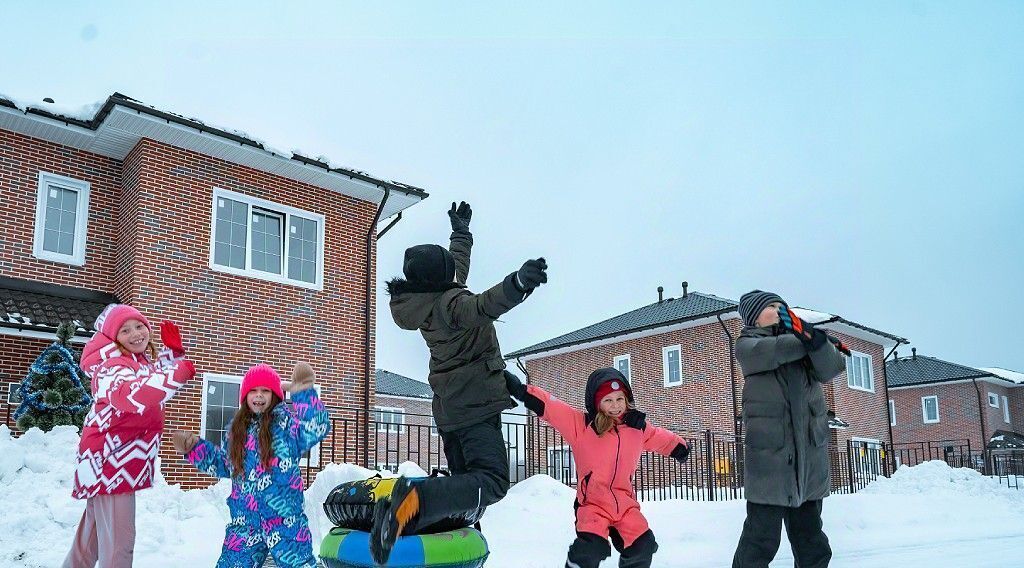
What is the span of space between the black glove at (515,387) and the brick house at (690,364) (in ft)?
56.2

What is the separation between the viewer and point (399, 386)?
38.4 meters

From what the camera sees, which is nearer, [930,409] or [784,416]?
[784,416]

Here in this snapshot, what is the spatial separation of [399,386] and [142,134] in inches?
1071

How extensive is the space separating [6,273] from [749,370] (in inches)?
432

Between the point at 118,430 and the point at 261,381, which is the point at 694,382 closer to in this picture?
the point at 261,381

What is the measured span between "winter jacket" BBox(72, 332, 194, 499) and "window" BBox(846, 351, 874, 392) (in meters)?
25.8

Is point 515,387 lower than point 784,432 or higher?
higher

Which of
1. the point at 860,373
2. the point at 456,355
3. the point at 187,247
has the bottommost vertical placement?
the point at 456,355

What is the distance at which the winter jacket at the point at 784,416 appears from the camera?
4152mm

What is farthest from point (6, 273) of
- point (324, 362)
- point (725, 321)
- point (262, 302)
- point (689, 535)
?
point (725, 321)

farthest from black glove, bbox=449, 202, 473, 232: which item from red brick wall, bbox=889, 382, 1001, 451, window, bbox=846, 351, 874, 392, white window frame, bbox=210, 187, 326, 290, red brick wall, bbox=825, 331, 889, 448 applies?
red brick wall, bbox=889, 382, 1001, 451

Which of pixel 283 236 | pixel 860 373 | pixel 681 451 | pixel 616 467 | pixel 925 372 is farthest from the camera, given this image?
pixel 925 372

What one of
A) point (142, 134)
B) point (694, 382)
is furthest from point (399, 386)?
point (142, 134)

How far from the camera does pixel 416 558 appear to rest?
3701mm
